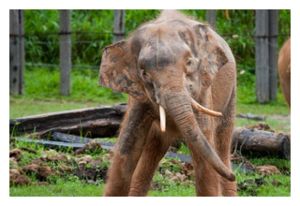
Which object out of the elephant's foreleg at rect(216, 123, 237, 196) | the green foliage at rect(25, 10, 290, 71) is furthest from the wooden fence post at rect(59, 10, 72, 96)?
the elephant's foreleg at rect(216, 123, 237, 196)

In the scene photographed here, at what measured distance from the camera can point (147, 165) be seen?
20.1ft

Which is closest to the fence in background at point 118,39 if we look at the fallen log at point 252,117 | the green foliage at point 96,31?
the green foliage at point 96,31

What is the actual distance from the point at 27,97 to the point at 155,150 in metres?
5.57

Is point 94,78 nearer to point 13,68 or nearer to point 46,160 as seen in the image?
point 13,68

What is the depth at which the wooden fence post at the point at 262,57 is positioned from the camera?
446 inches

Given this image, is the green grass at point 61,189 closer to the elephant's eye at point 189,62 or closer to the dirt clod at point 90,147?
the dirt clod at point 90,147

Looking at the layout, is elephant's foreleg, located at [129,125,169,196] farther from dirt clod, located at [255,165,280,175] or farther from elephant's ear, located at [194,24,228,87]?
dirt clod, located at [255,165,280,175]

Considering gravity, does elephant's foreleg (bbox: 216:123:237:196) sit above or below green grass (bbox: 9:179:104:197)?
above

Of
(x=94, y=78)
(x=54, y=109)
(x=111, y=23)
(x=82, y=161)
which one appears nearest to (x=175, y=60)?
(x=82, y=161)

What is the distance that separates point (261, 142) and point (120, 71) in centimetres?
239

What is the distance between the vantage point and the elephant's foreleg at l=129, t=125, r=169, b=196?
239 inches

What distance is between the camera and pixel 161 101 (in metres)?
5.11

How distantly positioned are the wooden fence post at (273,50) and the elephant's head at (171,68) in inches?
223

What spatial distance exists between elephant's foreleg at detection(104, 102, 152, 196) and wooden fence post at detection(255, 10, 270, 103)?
5.82 metres
